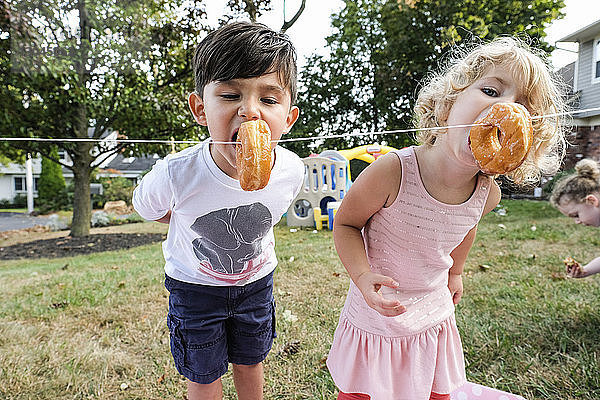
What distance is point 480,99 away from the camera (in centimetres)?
95

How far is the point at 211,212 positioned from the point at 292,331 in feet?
4.16

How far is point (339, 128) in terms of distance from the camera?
12039 millimetres

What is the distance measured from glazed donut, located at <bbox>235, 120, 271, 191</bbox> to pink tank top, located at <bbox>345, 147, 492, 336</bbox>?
1.52ft

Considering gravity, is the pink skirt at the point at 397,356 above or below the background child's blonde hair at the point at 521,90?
below

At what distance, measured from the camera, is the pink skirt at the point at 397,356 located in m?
1.21

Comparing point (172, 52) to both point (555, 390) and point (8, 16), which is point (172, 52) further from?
point (555, 390)

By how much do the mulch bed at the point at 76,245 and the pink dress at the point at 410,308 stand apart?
5879 mm

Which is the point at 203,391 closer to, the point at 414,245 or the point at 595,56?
the point at 414,245

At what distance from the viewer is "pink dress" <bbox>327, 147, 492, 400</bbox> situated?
1146 millimetres

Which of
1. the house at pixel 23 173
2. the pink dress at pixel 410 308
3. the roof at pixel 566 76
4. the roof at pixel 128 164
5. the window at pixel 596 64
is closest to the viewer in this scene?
the pink dress at pixel 410 308

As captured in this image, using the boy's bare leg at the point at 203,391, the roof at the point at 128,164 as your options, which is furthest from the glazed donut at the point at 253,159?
the roof at the point at 128,164

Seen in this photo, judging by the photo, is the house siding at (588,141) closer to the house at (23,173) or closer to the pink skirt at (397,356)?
the pink skirt at (397,356)

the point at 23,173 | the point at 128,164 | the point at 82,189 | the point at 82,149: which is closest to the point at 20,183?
the point at 23,173

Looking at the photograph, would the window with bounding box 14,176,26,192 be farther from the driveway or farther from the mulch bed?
the mulch bed
